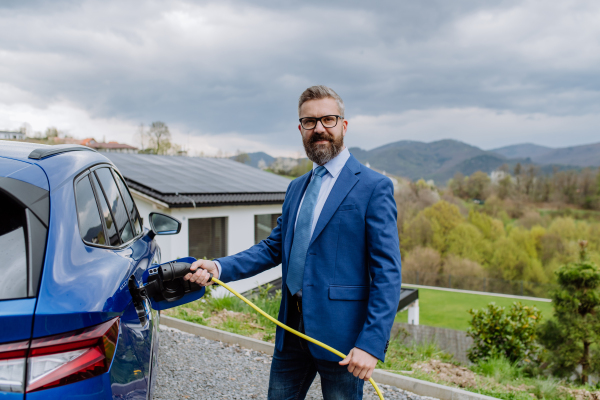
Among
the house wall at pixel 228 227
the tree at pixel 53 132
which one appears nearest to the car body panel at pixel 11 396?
the house wall at pixel 228 227

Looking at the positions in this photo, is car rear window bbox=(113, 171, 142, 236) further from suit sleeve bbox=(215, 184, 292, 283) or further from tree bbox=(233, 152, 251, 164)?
tree bbox=(233, 152, 251, 164)

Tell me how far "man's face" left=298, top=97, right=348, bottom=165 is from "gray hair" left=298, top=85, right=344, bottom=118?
0.7 inches

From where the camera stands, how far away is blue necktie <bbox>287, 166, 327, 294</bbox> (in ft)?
6.77

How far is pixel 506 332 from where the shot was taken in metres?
7.97

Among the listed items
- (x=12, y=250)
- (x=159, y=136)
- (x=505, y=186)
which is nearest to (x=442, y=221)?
(x=505, y=186)

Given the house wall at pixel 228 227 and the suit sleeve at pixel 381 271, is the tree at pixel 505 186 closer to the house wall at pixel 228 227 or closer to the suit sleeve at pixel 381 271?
the house wall at pixel 228 227

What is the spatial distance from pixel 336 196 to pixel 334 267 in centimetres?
33

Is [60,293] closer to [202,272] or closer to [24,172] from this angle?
[24,172]

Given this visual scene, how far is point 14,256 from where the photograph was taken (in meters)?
1.33

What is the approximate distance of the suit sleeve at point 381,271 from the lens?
1.79m

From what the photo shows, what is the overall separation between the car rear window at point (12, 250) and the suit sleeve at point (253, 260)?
110 centimetres

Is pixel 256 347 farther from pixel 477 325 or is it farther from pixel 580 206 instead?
pixel 580 206

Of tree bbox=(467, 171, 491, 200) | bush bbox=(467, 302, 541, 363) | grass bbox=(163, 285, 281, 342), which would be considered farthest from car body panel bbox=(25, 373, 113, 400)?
tree bbox=(467, 171, 491, 200)

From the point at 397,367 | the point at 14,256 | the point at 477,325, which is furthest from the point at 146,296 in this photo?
the point at 477,325
